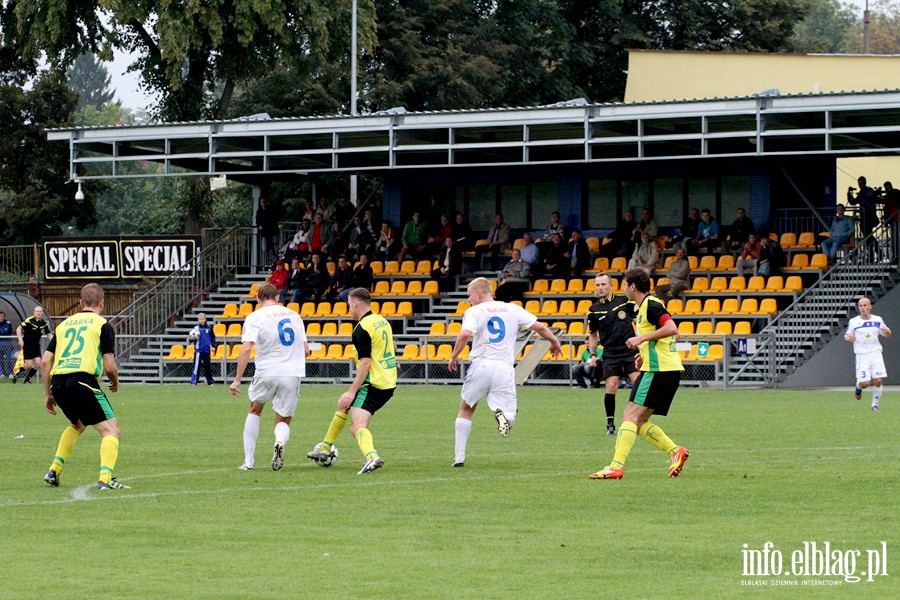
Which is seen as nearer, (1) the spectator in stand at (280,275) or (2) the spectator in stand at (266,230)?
(1) the spectator in stand at (280,275)

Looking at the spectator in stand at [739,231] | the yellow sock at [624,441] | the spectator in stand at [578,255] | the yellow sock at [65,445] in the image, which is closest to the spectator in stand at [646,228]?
the spectator in stand at [578,255]

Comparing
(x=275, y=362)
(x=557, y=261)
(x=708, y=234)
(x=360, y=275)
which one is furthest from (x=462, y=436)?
(x=360, y=275)

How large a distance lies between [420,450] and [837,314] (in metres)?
19.4

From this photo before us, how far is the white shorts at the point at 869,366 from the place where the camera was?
86.5 ft

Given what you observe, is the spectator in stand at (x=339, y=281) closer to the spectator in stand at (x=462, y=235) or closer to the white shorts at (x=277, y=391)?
the spectator in stand at (x=462, y=235)

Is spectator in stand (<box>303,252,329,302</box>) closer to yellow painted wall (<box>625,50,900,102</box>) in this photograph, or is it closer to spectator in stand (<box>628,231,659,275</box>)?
spectator in stand (<box>628,231,659,275</box>)

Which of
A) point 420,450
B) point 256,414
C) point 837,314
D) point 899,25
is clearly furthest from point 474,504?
point 899,25

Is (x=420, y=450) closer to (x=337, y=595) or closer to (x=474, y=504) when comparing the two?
(x=474, y=504)

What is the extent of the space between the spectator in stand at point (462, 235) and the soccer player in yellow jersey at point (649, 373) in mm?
26965

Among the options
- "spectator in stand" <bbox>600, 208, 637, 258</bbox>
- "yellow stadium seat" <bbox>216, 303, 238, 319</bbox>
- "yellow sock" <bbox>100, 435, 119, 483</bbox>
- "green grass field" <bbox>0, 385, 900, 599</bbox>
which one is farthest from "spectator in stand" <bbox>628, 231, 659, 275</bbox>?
"yellow sock" <bbox>100, 435, 119, 483</bbox>

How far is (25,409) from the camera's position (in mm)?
26984

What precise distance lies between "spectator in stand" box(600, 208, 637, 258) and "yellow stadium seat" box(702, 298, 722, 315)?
12.4 feet

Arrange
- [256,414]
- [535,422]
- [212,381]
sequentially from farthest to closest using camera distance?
[212,381]
[535,422]
[256,414]

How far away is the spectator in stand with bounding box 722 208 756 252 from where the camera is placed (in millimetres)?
38250
